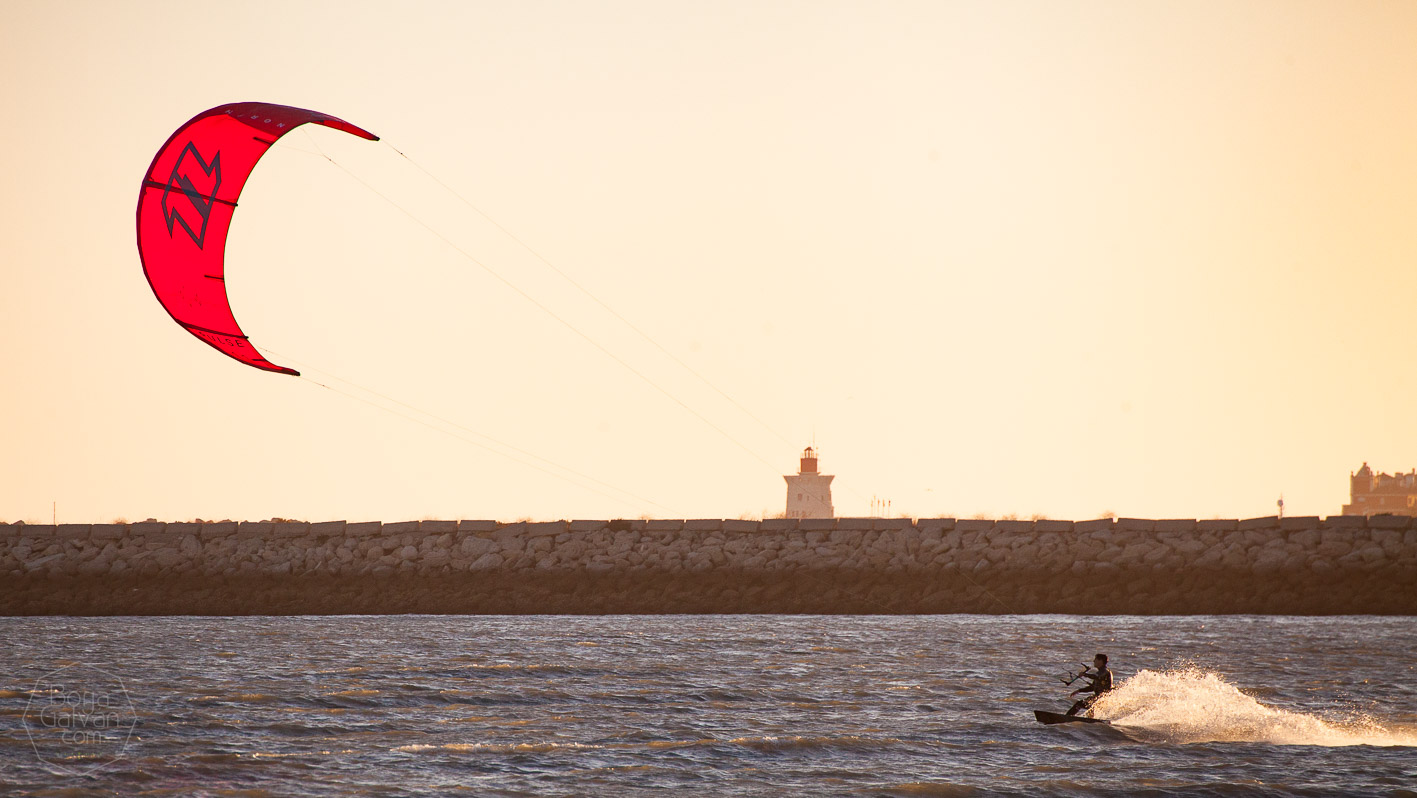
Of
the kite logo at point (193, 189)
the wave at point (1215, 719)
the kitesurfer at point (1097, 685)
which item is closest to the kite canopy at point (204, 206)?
the kite logo at point (193, 189)

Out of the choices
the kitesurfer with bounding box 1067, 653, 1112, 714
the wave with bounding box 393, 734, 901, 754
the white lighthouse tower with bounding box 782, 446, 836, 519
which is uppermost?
the white lighthouse tower with bounding box 782, 446, 836, 519

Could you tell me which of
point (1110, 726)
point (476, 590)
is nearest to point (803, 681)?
point (1110, 726)

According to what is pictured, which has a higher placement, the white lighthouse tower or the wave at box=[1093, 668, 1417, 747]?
the white lighthouse tower

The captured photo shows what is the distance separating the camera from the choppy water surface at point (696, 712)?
46.5 ft

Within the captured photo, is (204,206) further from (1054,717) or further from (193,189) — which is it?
(1054,717)

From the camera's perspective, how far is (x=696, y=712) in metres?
18.2

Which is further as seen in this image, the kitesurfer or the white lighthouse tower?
the white lighthouse tower

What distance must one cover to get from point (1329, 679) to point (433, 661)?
545 inches

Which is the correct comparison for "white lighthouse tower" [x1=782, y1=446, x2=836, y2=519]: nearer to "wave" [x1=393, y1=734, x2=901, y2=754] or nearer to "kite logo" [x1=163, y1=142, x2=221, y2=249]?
"kite logo" [x1=163, y1=142, x2=221, y2=249]

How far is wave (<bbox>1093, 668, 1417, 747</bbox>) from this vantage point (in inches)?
666

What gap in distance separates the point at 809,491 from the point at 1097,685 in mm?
43973

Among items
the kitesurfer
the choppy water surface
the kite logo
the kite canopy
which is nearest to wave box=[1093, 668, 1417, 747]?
the choppy water surface

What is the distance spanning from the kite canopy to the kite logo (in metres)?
0.02

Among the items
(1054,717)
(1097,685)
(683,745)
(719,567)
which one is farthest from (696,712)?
(719,567)
